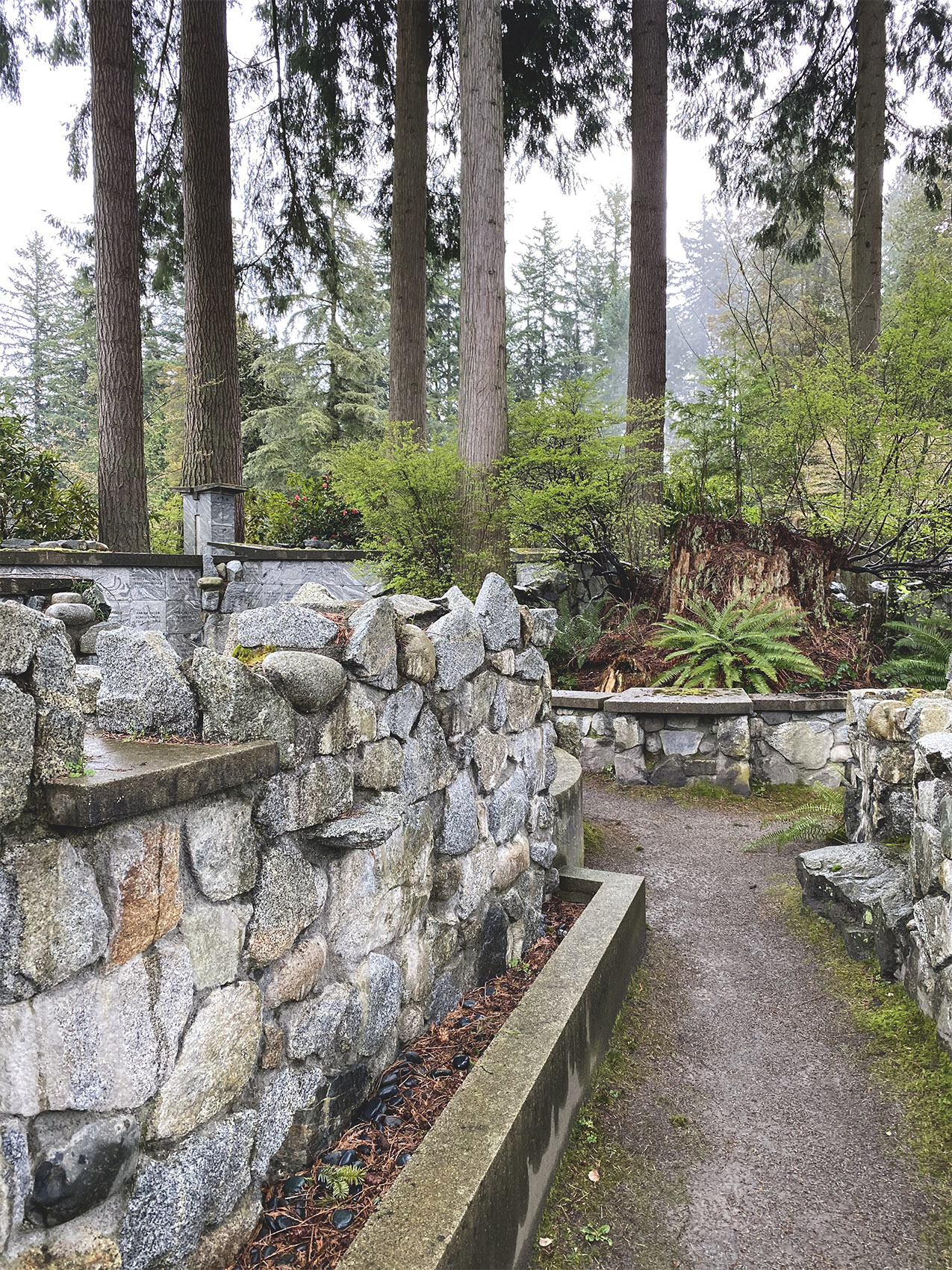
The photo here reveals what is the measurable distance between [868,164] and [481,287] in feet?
18.3

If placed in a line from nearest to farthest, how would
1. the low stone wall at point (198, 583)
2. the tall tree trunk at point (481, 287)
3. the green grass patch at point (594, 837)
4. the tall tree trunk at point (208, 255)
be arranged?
the green grass patch at point (594, 837) → the tall tree trunk at point (481, 287) → the low stone wall at point (198, 583) → the tall tree trunk at point (208, 255)

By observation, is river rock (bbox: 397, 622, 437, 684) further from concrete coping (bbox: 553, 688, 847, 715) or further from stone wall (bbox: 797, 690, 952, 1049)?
concrete coping (bbox: 553, 688, 847, 715)

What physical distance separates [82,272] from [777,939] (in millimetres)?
12775

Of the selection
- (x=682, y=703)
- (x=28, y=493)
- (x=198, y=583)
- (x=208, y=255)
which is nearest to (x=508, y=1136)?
(x=682, y=703)

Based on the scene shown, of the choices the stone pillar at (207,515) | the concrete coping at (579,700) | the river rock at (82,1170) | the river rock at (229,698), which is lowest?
the concrete coping at (579,700)

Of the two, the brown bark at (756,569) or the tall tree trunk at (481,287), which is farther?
the brown bark at (756,569)

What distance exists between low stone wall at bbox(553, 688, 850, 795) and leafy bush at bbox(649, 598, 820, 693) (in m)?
0.44

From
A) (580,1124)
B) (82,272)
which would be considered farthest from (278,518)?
(580,1124)

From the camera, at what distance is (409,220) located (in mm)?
9352

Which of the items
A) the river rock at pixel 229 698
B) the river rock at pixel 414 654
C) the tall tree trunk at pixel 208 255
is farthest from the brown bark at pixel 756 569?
the river rock at pixel 229 698

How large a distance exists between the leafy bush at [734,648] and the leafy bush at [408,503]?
7.06 ft

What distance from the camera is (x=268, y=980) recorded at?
165cm

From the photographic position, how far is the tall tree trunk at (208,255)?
866 cm

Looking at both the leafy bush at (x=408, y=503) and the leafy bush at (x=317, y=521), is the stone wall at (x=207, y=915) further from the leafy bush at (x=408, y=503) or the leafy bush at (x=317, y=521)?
the leafy bush at (x=317, y=521)
